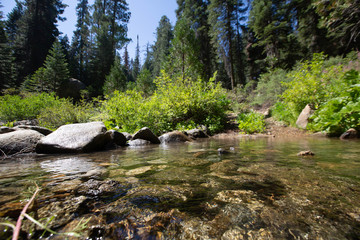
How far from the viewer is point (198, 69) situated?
12.7 metres

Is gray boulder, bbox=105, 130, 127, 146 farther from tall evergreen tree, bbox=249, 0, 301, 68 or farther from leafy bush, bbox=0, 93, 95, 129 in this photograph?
tall evergreen tree, bbox=249, 0, 301, 68

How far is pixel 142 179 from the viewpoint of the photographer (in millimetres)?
1438

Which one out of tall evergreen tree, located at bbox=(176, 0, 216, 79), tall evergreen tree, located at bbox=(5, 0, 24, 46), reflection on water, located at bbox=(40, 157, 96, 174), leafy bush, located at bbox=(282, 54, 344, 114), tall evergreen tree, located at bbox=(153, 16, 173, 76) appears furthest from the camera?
tall evergreen tree, located at bbox=(153, 16, 173, 76)

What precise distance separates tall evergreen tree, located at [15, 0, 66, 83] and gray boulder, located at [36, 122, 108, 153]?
2887 centimetres

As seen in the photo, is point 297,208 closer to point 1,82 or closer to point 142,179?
point 142,179

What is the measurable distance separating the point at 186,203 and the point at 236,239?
0.37 metres

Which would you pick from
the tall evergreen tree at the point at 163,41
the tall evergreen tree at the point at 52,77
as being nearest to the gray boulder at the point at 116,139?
the tall evergreen tree at the point at 52,77

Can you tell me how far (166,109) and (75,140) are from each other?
413 cm

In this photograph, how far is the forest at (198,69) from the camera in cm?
628

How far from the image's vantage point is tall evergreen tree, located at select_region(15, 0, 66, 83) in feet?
82.3

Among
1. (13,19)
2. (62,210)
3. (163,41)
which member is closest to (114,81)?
(163,41)

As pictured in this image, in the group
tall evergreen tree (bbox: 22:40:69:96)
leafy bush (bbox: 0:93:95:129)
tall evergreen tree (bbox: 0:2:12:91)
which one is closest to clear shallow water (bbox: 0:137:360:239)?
leafy bush (bbox: 0:93:95:129)

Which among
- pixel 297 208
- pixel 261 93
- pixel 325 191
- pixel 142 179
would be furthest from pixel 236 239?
pixel 261 93

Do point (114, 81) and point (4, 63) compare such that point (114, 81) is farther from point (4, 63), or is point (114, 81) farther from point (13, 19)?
point (13, 19)
